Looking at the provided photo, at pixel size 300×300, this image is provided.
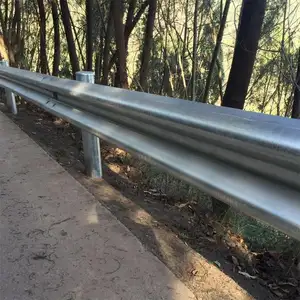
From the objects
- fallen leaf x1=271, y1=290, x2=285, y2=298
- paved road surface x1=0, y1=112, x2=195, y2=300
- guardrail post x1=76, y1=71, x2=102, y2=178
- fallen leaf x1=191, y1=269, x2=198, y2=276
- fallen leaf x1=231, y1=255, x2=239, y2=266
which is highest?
guardrail post x1=76, y1=71, x2=102, y2=178

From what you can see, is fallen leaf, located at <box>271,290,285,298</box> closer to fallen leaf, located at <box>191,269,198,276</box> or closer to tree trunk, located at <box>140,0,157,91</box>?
fallen leaf, located at <box>191,269,198,276</box>

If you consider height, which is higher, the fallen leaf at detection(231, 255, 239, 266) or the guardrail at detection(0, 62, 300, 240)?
the guardrail at detection(0, 62, 300, 240)

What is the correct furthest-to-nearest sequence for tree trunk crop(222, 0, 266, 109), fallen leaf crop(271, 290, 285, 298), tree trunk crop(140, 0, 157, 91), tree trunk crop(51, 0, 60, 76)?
tree trunk crop(51, 0, 60, 76)
tree trunk crop(140, 0, 157, 91)
tree trunk crop(222, 0, 266, 109)
fallen leaf crop(271, 290, 285, 298)

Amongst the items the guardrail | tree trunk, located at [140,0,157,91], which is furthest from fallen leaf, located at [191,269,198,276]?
tree trunk, located at [140,0,157,91]

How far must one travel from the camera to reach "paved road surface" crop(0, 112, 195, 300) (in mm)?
1735

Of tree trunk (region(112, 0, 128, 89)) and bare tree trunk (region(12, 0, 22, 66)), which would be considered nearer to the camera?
tree trunk (region(112, 0, 128, 89))

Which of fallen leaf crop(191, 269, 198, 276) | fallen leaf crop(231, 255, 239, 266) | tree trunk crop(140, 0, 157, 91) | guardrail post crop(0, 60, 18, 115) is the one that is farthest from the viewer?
tree trunk crop(140, 0, 157, 91)

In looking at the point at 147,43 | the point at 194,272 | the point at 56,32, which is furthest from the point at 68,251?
the point at 56,32

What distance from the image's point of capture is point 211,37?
9203mm

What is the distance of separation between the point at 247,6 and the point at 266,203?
8.53 ft

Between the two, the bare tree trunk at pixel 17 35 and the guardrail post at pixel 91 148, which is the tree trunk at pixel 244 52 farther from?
the bare tree trunk at pixel 17 35

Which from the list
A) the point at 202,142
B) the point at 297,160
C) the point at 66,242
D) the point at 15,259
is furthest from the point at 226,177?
the point at 15,259

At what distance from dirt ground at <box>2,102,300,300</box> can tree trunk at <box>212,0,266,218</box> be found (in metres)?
0.65

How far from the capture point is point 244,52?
140 inches
